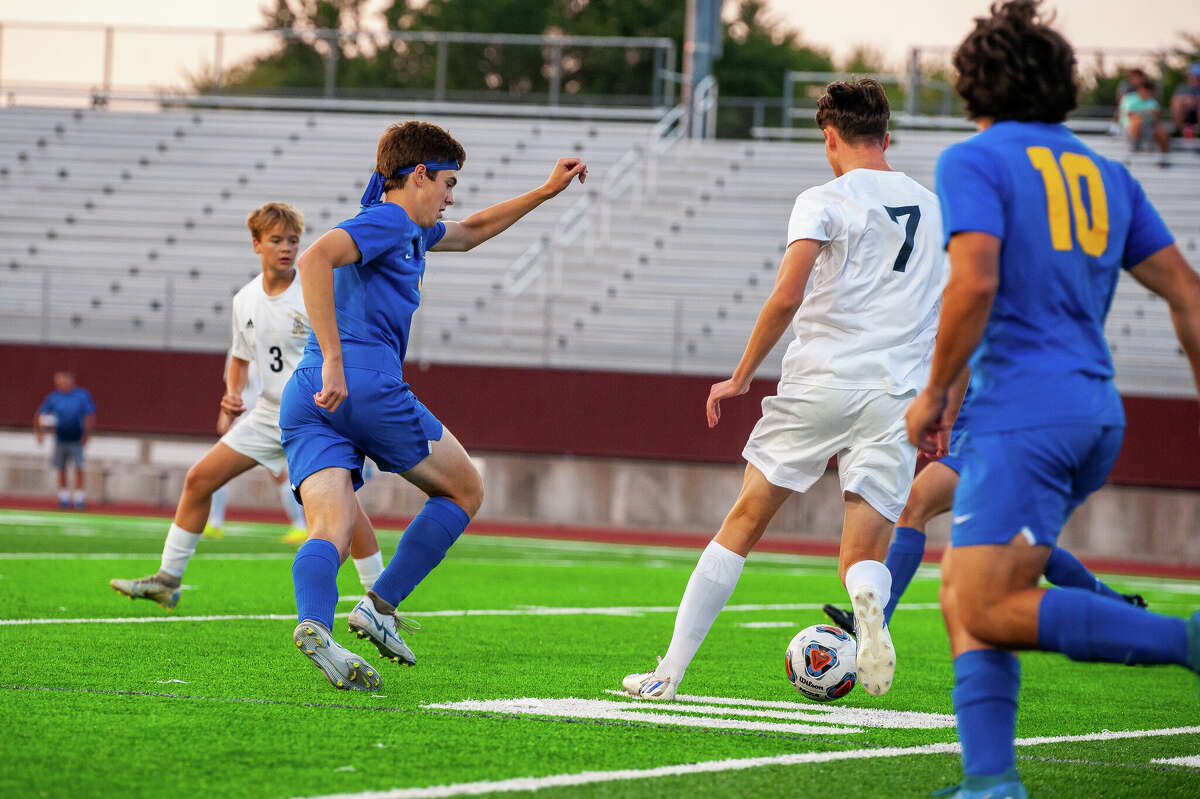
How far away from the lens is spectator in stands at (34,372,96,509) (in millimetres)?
21906

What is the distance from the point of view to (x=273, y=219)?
27.9 ft

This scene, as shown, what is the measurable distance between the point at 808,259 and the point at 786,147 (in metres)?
22.6

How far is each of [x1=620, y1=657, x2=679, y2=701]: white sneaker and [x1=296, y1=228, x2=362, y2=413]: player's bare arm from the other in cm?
144

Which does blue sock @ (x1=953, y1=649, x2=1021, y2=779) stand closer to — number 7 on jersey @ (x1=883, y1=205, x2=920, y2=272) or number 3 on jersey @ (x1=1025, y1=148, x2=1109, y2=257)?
number 3 on jersey @ (x1=1025, y1=148, x2=1109, y2=257)

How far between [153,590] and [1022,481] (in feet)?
17.8

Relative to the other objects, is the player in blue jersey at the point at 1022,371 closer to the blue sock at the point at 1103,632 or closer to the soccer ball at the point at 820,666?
the blue sock at the point at 1103,632

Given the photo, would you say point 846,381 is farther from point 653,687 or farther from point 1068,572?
point 1068,572

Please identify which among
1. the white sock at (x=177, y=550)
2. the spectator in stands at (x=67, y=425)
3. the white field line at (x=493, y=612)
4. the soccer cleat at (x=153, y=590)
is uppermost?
the white sock at (x=177, y=550)

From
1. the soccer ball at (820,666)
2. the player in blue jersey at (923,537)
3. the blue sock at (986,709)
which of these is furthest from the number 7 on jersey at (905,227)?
the blue sock at (986,709)

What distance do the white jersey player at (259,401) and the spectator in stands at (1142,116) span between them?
19216 mm

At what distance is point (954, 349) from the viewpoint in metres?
3.71

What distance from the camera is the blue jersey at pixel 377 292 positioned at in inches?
230

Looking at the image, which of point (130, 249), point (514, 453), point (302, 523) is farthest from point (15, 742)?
point (130, 249)

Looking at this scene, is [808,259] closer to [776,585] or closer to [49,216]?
[776,585]
